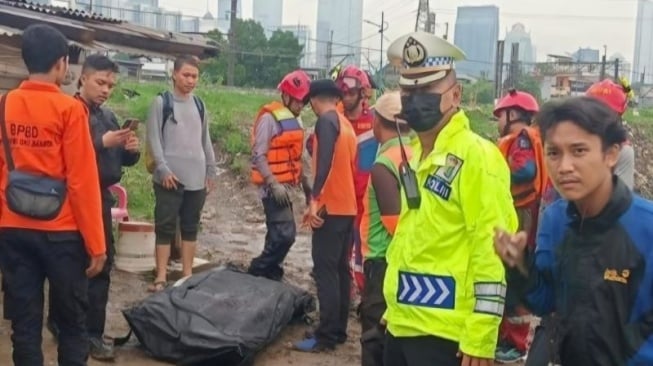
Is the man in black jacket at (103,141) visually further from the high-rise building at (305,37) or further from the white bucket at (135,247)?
the high-rise building at (305,37)

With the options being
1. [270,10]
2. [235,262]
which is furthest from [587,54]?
[235,262]

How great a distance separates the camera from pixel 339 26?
6838cm

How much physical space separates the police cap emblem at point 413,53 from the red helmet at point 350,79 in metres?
3.22

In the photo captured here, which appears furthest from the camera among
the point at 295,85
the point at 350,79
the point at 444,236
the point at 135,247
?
the point at 135,247

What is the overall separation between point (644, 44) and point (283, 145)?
239ft

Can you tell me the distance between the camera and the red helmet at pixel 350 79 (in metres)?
6.75

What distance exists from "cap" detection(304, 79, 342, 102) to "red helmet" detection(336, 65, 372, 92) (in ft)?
0.76

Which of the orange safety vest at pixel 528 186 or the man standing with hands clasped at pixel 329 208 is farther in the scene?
the man standing with hands clasped at pixel 329 208

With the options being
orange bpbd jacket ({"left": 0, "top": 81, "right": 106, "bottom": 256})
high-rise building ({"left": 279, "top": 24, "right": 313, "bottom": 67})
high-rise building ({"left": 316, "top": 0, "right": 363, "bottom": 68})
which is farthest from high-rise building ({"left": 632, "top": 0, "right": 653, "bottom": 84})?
orange bpbd jacket ({"left": 0, "top": 81, "right": 106, "bottom": 256})

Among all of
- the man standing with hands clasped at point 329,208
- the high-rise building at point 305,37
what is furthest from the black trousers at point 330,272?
the high-rise building at point 305,37

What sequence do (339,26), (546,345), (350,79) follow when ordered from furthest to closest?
(339,26)
(350,79)
(546,345)

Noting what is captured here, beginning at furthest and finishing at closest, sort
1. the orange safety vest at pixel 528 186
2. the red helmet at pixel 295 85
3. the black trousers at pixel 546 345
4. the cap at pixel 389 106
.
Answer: the red helmet at pixel 295 85 → the orange safety vest at pixel 528 186 → the cap at pixel 389 106 → the black trousers at pixel 546 345

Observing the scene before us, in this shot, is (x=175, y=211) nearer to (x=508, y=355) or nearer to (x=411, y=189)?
(x=508, y=355)

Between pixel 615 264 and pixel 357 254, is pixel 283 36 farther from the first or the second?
pixel 615 264
